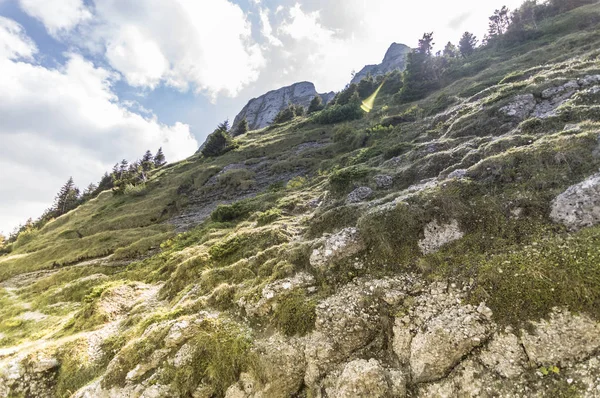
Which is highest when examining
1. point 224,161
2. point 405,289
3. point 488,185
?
point 224,161

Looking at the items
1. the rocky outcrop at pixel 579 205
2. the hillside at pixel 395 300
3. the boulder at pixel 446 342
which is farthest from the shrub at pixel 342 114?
the boulder at pixel 446 342

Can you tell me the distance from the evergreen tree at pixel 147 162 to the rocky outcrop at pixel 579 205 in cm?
11547

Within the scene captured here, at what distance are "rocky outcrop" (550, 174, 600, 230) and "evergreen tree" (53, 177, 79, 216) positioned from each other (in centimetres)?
11603

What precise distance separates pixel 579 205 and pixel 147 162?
12319 cm

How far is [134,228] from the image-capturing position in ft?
145

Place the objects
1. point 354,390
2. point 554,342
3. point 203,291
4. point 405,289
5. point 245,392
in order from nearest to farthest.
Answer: point 554,342 < point 354,390 < point 245,392 < point 405,289 < point 203,291

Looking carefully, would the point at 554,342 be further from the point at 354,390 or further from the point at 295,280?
the point at 295,280

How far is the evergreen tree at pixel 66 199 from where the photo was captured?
91125mm

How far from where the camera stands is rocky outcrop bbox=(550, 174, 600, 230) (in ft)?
30.8

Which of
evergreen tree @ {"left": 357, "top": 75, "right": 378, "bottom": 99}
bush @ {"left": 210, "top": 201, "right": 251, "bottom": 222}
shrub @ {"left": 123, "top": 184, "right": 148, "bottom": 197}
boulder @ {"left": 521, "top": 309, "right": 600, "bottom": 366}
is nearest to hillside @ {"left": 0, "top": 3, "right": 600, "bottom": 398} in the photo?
boulder @ {"left": 521, "top": 309, "right": 600, "bottom": 366}

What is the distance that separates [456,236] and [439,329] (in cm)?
455

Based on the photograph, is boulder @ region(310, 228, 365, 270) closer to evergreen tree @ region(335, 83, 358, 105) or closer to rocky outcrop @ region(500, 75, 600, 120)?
rocky outcrop @ region(500, 75, 600, 120)

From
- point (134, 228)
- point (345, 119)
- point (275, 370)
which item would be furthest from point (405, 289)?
point (345, 119)

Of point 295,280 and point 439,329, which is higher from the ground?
point 295,280
